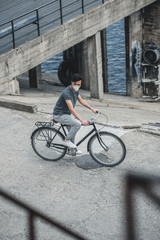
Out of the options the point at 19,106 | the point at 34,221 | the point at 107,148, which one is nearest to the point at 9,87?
the point at 19,106

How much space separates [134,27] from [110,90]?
3.81 metres

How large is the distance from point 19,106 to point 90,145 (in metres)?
4.08

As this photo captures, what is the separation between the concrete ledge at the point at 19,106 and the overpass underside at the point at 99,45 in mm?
1857

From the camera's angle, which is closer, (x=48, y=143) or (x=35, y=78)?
(x=48, y=143)

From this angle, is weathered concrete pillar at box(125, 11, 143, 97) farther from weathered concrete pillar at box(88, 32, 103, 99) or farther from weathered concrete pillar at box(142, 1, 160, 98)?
weathered concrete pillar at box(88, 32, 103, 99)

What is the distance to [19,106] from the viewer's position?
9.68 meters

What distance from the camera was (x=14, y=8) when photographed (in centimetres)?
1653

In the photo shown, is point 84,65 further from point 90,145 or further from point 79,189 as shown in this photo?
point 79,189

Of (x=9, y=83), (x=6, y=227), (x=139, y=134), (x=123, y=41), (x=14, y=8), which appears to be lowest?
(x=6, y=227)

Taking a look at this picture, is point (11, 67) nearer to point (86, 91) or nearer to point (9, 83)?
point (9, 83)

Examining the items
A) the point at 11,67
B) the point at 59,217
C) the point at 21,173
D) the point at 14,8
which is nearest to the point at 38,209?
the point at 59,217

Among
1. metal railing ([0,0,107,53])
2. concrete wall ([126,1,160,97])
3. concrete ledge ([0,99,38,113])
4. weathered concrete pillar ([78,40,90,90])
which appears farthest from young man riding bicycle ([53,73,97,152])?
weathered concrete pillar ([78,40,90,90])

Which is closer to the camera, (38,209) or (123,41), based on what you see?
(38,209)

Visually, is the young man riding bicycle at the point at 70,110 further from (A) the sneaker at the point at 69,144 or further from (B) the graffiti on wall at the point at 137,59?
(B) the graffiti on wall at the point at 137,59
